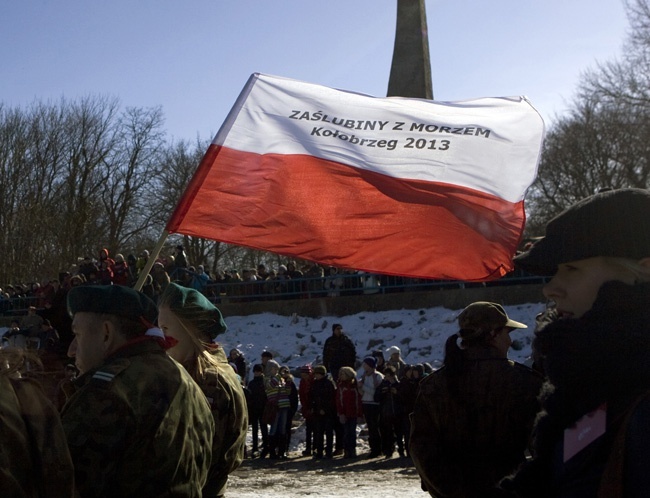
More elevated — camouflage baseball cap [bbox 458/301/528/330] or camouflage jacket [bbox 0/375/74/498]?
camouflage baseball cap [bbox 458/301/528/330]

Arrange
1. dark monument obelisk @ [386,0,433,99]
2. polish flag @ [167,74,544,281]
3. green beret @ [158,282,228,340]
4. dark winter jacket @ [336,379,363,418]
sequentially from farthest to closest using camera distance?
dark monument obelisk @ [386,0,433,99], dark winter jacket @ [336,379,363,418], polish flag @ [167,74,544,281], green beret @ [158,282,228,340]

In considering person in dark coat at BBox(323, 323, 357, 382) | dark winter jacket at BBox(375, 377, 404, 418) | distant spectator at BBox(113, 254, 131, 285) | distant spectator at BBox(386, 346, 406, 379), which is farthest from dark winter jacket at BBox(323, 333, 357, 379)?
distant spectator at BBox(113, 254, 131, 285)

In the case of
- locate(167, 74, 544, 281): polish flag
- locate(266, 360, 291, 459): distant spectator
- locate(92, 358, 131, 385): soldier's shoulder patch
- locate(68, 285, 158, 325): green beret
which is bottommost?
locate(266, 360, 291, 459): distant spectator

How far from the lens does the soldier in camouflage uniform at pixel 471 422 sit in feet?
13.2

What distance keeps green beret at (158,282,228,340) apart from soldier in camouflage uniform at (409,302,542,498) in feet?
3.58

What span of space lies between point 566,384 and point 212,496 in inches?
105

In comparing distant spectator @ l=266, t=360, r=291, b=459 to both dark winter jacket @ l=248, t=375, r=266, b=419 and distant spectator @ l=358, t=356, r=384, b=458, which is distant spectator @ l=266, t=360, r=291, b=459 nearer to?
dark winter jacket @ l=248, t=375, r=266, b=419

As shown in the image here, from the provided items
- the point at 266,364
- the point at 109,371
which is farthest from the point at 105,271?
the point at 109,371

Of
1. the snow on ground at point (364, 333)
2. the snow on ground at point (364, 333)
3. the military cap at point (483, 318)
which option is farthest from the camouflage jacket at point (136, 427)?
the snow on ground at point (364, 333)

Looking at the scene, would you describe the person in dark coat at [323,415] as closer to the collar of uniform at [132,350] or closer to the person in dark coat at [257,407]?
the person in dark coat at [257,407]

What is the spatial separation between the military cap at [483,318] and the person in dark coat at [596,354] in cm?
190

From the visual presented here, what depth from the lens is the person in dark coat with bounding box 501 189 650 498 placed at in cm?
194

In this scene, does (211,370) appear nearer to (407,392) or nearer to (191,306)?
(191,306)

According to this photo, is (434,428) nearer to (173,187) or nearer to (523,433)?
(523,433)
